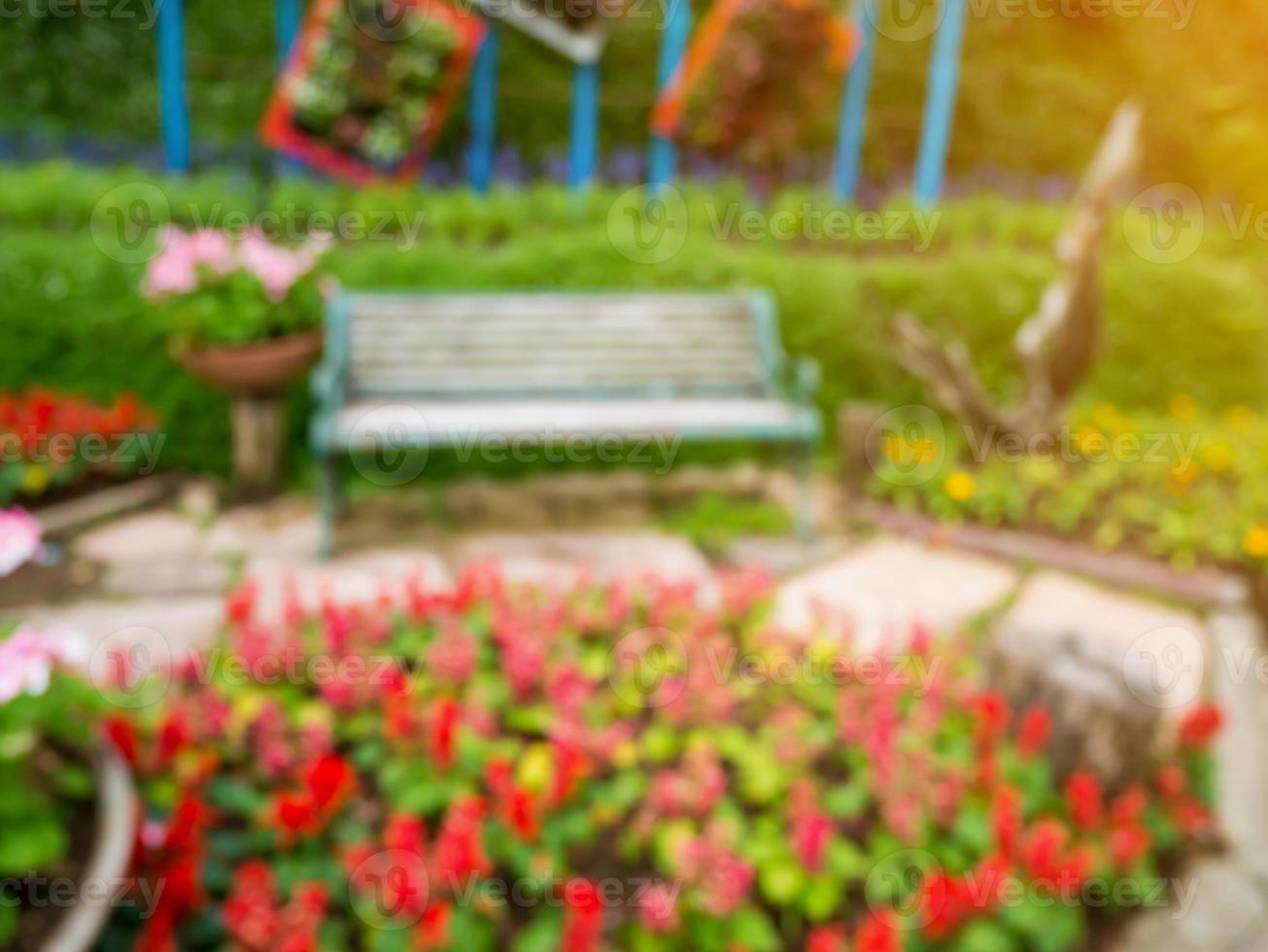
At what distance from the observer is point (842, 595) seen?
427cm

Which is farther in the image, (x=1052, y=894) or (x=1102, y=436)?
(x=1102, y=436)

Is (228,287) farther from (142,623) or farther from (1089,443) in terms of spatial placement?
(1089,443)

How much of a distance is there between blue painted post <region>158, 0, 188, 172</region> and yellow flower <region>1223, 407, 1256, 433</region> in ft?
18.6

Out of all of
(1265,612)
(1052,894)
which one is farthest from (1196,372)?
(1052,894)

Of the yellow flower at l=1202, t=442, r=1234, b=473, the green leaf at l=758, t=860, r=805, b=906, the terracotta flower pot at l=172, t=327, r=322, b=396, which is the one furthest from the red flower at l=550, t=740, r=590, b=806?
the yellow flower at l=1202, t=442, r=1234, b=473

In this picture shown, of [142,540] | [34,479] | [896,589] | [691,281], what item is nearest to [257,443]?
[142,540]

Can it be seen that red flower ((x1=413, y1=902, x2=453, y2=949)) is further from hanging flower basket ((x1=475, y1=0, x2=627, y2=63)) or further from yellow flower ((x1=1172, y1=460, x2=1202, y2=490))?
hanging flower basket ((x1=475, y1=0, x2=627, y2=63))

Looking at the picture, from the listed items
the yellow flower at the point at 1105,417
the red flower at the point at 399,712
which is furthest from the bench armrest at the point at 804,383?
the red flower at the point at 399,712

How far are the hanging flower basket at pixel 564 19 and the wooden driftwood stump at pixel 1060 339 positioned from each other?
2750 mm

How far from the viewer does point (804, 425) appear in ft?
15.6

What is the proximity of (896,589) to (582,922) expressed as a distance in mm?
2347

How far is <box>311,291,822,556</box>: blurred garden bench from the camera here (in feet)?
15.2

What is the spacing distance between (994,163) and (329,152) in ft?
16.9

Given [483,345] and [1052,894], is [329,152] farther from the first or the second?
[1052,894]
